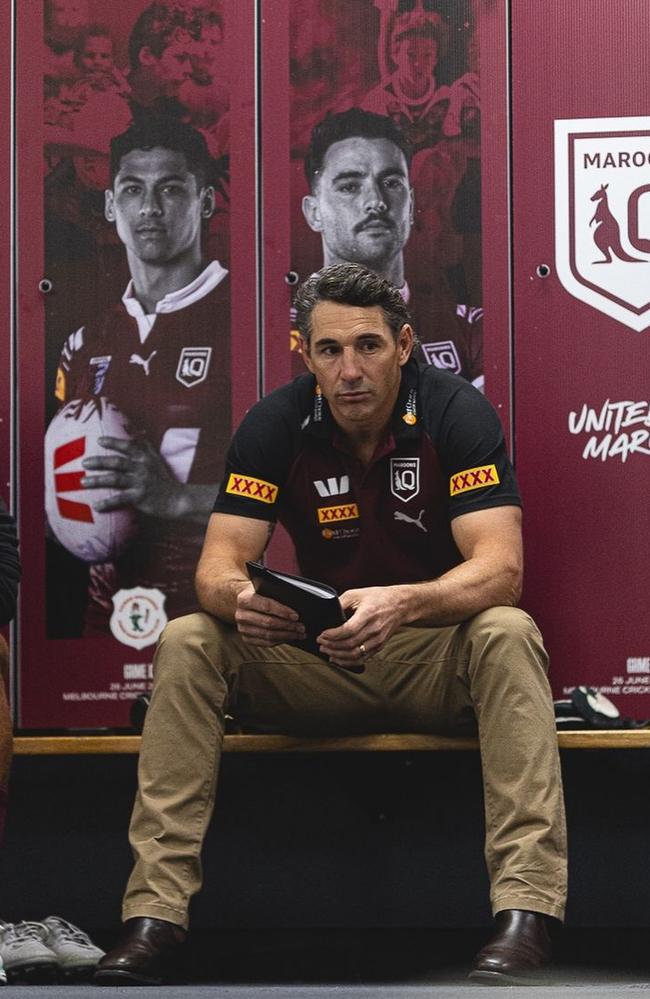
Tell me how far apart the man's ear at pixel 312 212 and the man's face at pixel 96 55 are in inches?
19.9

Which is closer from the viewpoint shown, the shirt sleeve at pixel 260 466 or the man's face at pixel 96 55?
the shirt sleeve at pixel 260 466

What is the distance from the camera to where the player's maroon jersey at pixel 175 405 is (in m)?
3.10

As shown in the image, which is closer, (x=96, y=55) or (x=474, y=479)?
(x=474, y=479)

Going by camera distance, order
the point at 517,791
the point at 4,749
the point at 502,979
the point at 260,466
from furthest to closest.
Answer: the point at 260,466 → the point at 4,749 → the point at 517,791 → the point at 502,979

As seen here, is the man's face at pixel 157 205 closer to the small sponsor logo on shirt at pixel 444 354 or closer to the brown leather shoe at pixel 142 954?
the small sponsor logo on shirt at pixel 444 354

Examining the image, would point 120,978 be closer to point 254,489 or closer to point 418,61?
point 254,489

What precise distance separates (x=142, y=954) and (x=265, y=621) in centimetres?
53

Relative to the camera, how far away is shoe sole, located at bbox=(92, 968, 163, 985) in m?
2.13

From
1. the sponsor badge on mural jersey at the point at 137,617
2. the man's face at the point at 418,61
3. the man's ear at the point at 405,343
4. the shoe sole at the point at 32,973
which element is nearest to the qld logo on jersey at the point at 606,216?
the man's face at the point at 418,61

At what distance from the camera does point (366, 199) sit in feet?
10.1

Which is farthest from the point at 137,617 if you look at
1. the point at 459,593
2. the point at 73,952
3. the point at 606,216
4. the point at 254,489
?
the point at 606,216

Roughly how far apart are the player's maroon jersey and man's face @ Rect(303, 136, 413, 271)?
27 centimetres

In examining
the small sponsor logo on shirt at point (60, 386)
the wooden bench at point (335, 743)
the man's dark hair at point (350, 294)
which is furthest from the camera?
the small sponsor logo on shirt at point (60, 386)

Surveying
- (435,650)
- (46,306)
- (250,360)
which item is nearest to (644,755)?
(435,650)
